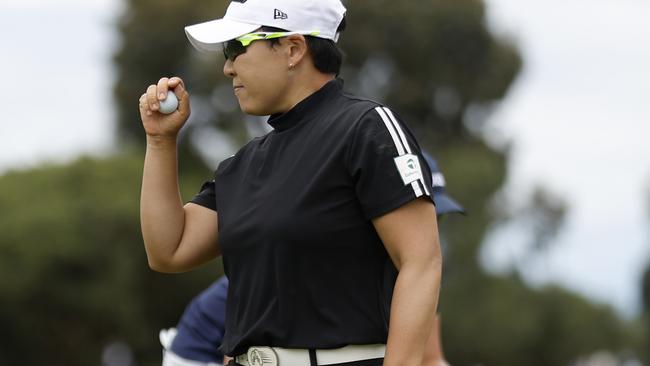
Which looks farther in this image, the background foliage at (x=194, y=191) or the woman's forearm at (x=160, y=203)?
the background foliage at (x=194, y=191)

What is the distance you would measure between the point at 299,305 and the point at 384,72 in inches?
1306

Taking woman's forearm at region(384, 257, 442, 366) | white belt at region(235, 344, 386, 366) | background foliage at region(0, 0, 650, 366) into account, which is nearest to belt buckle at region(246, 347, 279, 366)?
white belt at region(235, 344, 386, 366)

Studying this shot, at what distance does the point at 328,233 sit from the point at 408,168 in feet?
0.99

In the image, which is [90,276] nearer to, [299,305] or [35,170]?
[35,170]

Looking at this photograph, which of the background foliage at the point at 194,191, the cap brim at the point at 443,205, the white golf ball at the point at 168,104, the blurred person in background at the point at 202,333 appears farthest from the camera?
the background foliage at the point at 194,191

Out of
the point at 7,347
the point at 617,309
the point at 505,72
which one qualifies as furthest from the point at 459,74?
the point at 7,347

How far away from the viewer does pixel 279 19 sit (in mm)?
4465

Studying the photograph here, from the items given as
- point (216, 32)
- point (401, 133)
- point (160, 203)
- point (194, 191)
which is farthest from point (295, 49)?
point (194, 191)

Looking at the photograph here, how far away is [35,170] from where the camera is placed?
31359 mm

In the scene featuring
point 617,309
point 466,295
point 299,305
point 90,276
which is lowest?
point 617,309

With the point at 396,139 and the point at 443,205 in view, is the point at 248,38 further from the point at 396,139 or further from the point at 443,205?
the point at 443,205

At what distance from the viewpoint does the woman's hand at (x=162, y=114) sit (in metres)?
4.62

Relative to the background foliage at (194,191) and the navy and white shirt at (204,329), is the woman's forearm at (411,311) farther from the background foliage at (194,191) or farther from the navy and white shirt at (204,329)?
the background foliage at (194,191)

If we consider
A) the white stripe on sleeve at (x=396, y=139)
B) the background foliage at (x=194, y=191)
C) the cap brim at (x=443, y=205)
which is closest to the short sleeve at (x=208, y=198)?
the white stripe on sleeve at (x=396, y=139)
